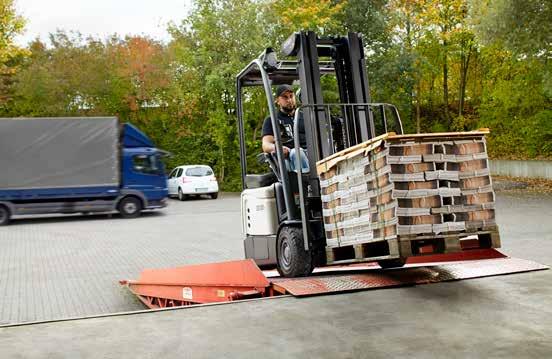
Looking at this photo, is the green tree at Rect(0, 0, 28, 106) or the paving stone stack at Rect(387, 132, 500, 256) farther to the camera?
the green tree at Rect(0, 0, 28, 106)

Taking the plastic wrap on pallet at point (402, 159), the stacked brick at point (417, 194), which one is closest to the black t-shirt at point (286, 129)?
the stacked brick at point (417, 194)

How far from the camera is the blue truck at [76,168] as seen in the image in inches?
852

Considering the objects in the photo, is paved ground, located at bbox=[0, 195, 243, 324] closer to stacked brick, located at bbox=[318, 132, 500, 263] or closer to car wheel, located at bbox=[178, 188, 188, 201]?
stacked brick, located at bbox=[318, 132, 500, 263]

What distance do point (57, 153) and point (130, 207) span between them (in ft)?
9.96

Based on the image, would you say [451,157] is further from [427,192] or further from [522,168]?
[522,168]

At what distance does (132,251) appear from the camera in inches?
551

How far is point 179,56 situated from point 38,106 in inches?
366

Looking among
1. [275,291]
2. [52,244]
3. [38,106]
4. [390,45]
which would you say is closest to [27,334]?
[275,291]

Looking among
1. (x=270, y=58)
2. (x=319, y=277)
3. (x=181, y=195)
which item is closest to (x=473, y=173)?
(x=319, y=277)

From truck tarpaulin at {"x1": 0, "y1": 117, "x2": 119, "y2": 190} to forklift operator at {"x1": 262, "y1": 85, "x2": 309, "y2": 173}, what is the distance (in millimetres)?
16294

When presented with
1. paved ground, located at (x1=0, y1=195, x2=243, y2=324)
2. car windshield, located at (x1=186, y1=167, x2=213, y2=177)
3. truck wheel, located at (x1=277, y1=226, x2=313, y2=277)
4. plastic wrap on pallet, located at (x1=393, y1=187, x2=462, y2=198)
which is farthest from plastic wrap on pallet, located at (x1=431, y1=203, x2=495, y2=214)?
car windshield, located at (x1=186, y1=167, x2=213, y2=177)

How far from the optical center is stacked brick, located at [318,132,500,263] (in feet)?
17.2

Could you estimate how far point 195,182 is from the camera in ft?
99.5

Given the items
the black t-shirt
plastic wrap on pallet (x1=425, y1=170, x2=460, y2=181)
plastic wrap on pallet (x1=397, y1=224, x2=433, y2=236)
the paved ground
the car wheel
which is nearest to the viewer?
plastic wrap on pallet (x1=397, y1=224, x2=433, y2=236)
